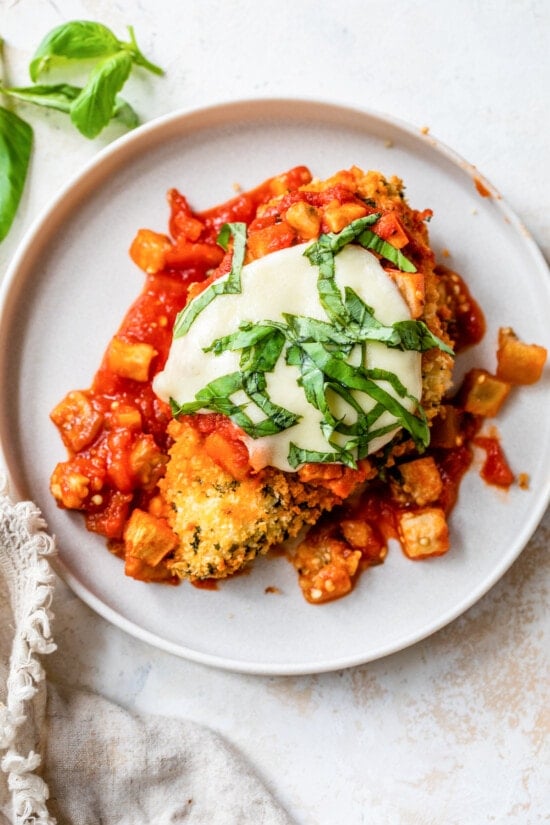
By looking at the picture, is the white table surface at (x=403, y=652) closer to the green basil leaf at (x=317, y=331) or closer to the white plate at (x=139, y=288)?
the white plate at (x=139, y=288)

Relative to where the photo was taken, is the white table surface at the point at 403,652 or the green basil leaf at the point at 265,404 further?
the white table surface at the point at 403,652

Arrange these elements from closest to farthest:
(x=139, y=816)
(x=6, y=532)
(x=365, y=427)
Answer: (x=365, y=427) → (x=6, y=532) → (x=139, y=816)

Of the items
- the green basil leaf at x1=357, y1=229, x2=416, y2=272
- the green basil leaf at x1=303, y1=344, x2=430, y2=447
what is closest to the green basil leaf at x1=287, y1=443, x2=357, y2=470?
the green basil leaf at x1=303, y1=344, x2=430, y2=447

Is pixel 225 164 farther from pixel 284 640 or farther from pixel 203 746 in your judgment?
pixel 203 746

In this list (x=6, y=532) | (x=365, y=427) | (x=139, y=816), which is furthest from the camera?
(x=139, y=816)

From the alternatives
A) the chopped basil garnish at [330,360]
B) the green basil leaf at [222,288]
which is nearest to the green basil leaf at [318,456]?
the chopped basil garnish at [330,360]

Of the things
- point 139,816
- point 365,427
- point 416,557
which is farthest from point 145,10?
point 139,816
